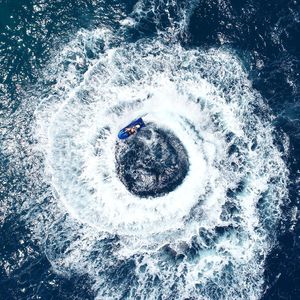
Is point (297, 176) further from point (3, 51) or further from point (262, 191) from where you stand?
point (3, 51)

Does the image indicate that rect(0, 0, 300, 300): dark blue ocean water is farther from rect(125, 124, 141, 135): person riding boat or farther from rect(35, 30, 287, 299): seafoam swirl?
rect(125, 124, 141, 135): person riding boat

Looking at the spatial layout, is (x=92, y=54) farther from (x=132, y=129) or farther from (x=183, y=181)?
(x=183, y=181)

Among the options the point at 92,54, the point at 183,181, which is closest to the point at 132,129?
the point at 183,181

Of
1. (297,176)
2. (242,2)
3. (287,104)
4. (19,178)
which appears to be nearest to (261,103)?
(287,104)

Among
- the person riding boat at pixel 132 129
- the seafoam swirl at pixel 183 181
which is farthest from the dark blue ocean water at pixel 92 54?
the person riding boat at pixel 132 129

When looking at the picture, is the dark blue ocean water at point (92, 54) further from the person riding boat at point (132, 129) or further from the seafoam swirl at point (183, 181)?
the person riding boat at point (132, 129)

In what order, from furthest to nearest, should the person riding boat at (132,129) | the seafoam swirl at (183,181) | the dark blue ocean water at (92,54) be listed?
the person riding boat at (132,129) → the seafoam swirl at (183,181) → the dark blue ocean water at (92,54)

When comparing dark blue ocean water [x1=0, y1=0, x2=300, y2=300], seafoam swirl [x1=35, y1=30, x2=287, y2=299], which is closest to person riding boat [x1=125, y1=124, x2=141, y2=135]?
seafoam swirl [x1=35, y1=30, x2=287, y2=299]
